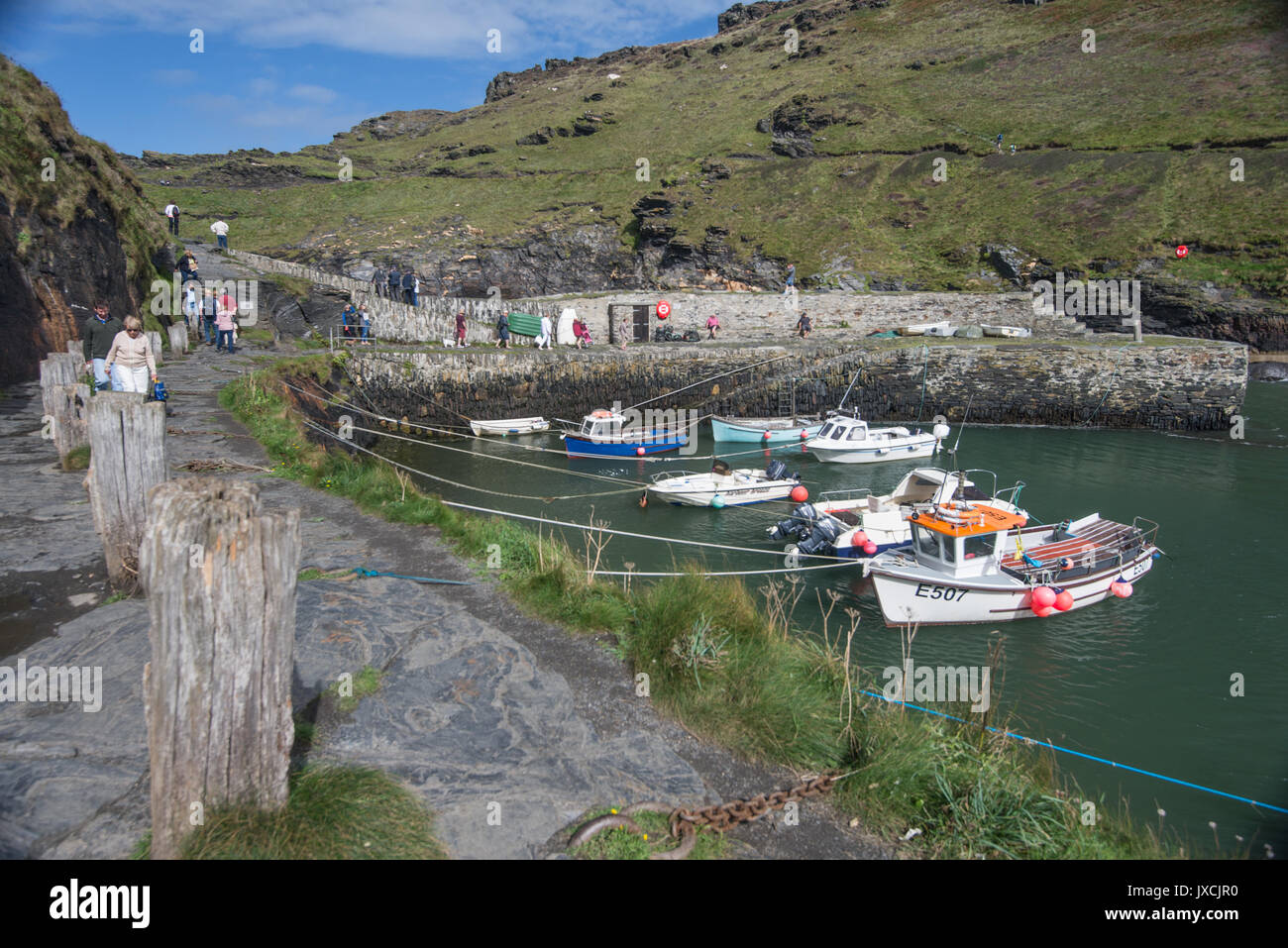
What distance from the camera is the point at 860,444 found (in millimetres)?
26875

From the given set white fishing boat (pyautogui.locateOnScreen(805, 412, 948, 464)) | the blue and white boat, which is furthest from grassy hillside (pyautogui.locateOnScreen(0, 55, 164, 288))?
white fishing boat (pyautogui.locateOnScreen(805, 412, 948, 464))

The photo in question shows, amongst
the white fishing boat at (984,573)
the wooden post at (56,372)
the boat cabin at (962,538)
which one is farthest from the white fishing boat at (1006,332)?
the wooden post at (56,372)

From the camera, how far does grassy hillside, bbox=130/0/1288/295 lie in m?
50.2

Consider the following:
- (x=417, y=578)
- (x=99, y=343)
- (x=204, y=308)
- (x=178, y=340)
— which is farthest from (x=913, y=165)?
(x=417, y=578)

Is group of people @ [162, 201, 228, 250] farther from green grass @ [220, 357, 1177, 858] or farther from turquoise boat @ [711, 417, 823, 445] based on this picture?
green grass @ [220, 357, 1177, 858]

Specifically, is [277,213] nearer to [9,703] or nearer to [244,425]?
[244,425]

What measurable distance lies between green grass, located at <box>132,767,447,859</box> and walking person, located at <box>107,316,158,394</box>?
8356 millimetres

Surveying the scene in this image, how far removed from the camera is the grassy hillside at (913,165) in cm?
5016

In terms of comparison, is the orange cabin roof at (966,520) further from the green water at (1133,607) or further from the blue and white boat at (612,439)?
the blue and white boat at (612,439)

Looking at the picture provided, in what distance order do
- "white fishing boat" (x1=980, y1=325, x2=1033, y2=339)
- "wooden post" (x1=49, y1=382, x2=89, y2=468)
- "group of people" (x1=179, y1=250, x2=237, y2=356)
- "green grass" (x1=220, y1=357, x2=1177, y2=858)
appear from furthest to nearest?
1. "white fishing boat" (x1=980, y1=325, x2=1033, y2=339)
2. "group of people" (x1=179, y1=250, x2=237, y2=356)
3. "wooden post" (x1=49, y1=382, x2=89, y2=468)
4. "green grass" (x1=220, y1=357, x2=1177, y2=858)

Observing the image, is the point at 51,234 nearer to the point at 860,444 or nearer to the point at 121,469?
the point at 121,469

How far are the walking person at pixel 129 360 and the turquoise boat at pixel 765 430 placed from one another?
858 inches

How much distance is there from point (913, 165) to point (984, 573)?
5550 centimetres
